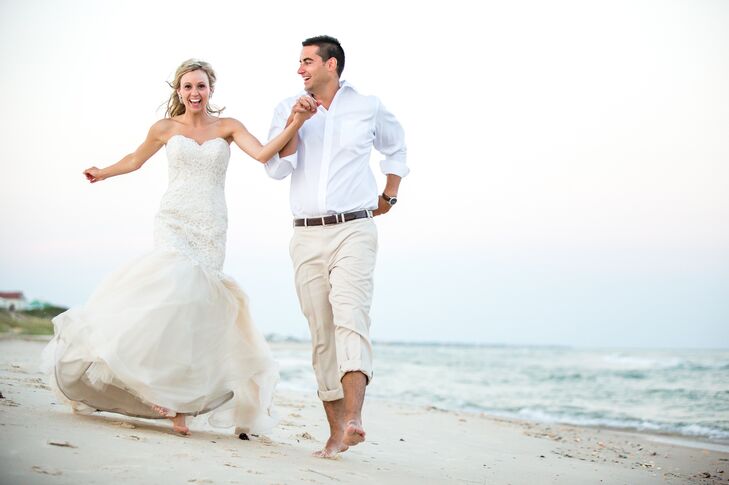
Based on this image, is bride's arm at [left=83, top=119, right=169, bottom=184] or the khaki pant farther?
bride's arm at [left=83, top=119, right=169, bottom=184]

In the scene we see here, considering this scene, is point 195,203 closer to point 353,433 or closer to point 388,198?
point 388,198

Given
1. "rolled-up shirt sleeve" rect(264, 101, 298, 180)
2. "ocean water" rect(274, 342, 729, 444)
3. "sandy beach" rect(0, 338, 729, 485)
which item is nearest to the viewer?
"sandy beach" rect(0, 338, 729, 485)

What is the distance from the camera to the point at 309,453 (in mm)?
4625

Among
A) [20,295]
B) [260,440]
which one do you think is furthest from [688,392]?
[20,295]

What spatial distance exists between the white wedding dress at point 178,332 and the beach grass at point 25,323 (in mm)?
13770

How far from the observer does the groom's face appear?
478 centimetres

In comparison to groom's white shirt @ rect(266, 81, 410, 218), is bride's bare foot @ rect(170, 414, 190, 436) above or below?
below

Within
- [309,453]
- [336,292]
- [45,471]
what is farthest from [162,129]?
[45,471]

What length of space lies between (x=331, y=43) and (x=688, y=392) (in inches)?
546

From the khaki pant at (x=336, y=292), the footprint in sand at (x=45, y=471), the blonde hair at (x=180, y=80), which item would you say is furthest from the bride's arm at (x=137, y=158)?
the footprint in sand at (x=45, y=471)

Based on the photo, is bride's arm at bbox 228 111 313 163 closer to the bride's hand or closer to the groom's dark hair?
the groom's dark hair

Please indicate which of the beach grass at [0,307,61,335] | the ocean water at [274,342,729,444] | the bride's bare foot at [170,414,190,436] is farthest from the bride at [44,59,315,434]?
the beach grass at [0,307,61,335]

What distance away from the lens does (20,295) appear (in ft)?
90.0

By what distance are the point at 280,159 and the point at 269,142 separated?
12 cm
